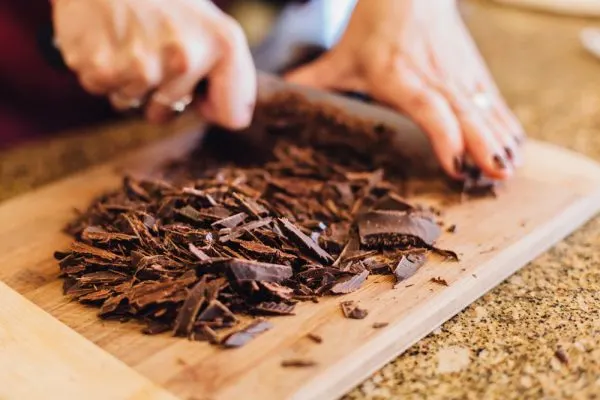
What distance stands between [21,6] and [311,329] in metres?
1.39

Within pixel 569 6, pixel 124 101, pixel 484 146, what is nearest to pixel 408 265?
pixel 484 146

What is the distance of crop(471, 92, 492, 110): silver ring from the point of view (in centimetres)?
186

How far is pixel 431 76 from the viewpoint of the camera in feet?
6.14

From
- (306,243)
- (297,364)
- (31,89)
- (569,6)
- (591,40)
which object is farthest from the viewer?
(569,6)

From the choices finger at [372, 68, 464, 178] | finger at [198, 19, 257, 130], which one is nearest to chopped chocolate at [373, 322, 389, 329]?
finger at [372, 68, 464, 178]

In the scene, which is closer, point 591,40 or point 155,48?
point 155,48

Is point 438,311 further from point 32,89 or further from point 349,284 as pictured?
point 32,89

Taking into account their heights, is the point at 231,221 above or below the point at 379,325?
above

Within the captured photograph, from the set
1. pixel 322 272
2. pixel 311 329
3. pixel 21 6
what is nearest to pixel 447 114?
pixel 322 272

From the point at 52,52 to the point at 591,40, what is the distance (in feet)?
6.35

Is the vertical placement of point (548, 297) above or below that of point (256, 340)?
below

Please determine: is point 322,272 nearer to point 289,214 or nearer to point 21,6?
point 289,214

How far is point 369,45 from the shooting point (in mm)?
1903

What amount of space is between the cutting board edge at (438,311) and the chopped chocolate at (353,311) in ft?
0.19
